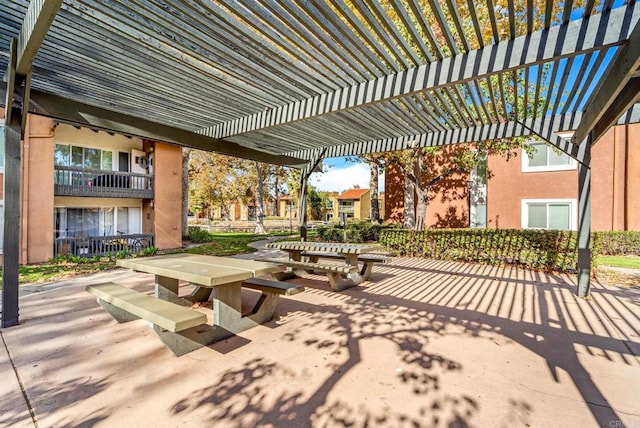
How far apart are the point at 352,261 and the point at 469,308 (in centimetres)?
228

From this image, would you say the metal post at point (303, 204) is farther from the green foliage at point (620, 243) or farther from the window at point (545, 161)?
the green foliage at point (620, 243)

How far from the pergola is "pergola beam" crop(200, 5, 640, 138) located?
1 cm

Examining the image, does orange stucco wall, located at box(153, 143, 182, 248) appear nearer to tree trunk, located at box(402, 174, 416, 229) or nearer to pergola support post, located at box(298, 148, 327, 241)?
pergola support post, located at box(298, 148, 327, 241)

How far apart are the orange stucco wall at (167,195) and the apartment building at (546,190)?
1168cm

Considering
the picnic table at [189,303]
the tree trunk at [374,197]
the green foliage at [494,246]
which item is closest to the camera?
the picnic table at [189,303]

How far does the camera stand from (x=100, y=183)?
1235 centimetres

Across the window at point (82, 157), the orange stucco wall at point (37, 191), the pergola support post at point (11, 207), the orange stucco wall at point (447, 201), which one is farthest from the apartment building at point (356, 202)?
the pergola support post at point (11, 207)

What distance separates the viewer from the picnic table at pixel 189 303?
3.01 m

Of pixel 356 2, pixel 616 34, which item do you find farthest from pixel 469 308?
pixel 356 2

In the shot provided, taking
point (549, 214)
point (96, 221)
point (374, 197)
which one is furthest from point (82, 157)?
point (549, 214)

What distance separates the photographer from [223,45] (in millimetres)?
3287

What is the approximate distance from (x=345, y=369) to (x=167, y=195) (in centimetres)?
1289

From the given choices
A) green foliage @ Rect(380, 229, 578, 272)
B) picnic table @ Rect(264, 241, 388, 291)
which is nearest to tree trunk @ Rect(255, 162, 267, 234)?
green foliage @ Rect(380, 229, 578, 272)

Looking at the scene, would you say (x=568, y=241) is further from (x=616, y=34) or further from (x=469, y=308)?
(x=616, y=34)
